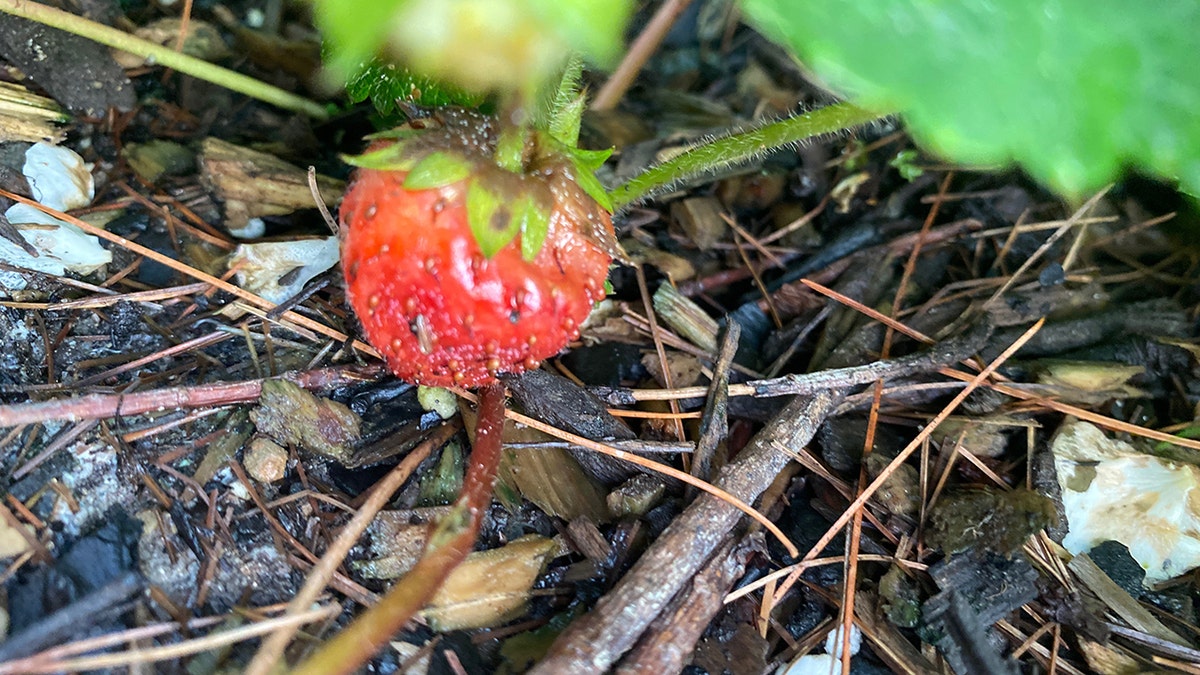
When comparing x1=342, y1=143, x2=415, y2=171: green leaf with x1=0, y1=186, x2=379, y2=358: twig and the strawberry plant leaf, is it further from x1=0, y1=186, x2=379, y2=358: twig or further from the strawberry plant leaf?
x1=0, y1=186, x2=379, y2=358: twig

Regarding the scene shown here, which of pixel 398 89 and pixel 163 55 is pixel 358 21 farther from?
pixel 163 55

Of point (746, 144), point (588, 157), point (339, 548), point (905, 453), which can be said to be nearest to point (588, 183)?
Result: point (588, 157)

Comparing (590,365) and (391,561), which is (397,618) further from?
(590,365)

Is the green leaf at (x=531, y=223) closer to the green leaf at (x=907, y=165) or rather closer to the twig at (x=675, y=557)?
the twig at (x=675, y=557)

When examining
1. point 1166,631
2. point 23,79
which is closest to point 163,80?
point 23,79

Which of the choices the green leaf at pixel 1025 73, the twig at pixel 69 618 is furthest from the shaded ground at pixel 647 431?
the green leaf at pixel 1025 73

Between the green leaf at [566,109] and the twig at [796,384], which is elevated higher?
the green leaf at [566,109]
